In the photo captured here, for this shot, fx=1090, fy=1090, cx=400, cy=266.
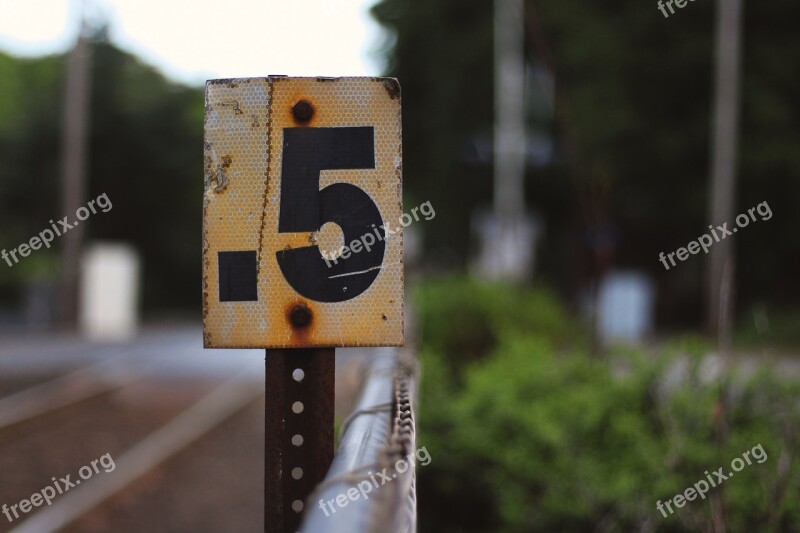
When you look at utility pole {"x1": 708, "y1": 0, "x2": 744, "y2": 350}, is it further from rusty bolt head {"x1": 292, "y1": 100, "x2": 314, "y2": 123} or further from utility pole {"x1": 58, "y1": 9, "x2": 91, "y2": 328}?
rusty bolt head {"x1": 292, "y1": 100, "x2": 314, "y2": 123}

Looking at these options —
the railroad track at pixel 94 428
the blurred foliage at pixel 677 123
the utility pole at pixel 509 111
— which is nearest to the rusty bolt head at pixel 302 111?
the railroad track at pixel 94 428

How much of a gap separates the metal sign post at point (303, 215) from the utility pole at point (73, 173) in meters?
19.3

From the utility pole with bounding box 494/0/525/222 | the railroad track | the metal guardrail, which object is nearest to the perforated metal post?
the metal guardrail

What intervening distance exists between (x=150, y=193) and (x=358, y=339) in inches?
1268

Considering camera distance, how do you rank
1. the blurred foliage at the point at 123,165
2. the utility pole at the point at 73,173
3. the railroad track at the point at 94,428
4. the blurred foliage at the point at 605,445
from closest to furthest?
1. the blurred foliage at the point at 605,445
2. the railroad track at the point at 94,428
3. the utility pole at the point at 73,173
4. the blurred foliage at the point at 123,165

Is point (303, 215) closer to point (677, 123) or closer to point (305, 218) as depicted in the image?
point (305, 218)

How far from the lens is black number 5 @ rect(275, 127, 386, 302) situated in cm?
214

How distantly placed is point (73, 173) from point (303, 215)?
20.6m

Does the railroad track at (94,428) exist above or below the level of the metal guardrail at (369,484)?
below

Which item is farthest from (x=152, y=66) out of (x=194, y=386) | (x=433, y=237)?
(x=194, y=386)

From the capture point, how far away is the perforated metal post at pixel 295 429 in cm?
223

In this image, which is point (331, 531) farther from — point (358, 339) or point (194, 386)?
point (194, 386)

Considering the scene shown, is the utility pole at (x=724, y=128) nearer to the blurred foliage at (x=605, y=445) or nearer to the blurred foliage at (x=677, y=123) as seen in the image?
the blurred foliage at (x=677, y=123)

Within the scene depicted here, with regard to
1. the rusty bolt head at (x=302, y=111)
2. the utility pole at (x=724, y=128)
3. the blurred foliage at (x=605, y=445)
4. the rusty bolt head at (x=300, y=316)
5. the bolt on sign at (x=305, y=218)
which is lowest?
the blurred foliage at (x=605, y=445)
